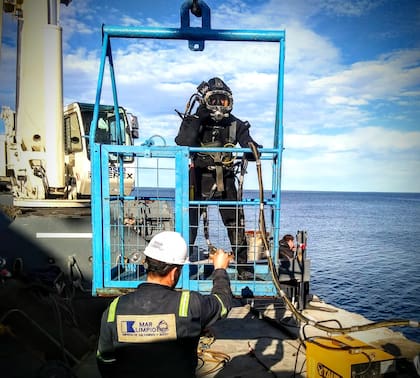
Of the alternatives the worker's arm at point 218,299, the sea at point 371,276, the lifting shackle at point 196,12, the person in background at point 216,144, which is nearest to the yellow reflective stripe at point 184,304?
the worker's arm at point 218,299

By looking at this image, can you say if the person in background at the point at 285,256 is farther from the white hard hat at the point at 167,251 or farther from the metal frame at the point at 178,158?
the white hard hat at the point at 167,251

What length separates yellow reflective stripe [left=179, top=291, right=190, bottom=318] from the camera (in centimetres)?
236

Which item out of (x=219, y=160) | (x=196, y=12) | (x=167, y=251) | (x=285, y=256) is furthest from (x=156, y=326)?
(x=285, y=256)

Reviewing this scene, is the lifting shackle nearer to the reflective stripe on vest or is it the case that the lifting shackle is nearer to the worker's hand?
the worker's hand

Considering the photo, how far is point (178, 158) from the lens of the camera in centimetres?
412

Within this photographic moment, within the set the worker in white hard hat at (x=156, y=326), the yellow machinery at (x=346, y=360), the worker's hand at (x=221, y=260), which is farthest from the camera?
the yellow machinery at (x=346, y=360)

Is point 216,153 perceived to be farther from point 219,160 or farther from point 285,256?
point 285,256

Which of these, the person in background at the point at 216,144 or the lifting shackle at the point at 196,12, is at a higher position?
the lifting shackle at the point at 196,12

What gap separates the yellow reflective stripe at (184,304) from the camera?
2.36 m

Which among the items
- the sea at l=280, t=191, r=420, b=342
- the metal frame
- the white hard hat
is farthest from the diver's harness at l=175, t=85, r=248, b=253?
the sea at l=280, t=191, r=420, b=342

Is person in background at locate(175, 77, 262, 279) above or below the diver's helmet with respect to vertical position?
below

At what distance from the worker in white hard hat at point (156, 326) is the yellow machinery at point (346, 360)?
2175 mm

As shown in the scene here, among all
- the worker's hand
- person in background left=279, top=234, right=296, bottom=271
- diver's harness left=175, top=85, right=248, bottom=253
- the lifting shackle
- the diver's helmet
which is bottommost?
person in background left=279, top=234, right=296, bottom=271

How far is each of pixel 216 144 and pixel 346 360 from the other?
11.1ft
